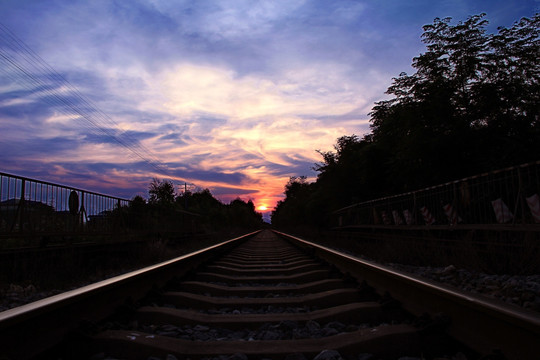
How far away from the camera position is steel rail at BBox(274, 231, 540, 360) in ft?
5.48

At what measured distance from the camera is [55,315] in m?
2.10

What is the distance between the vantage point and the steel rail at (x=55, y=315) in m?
1.79

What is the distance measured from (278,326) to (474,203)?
8.66m

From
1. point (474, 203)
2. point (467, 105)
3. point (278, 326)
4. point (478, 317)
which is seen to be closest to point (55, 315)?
point (278, 326)

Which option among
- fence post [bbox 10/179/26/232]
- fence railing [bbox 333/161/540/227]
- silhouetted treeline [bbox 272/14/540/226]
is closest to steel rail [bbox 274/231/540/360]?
fence railing [bbox 333/161/540/227]

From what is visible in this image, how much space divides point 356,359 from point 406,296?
40.3 inches

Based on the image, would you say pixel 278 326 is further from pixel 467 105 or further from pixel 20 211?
pixel 467 105

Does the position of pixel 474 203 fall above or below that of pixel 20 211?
below

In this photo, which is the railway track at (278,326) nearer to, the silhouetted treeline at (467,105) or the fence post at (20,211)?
the fence post at (20,211)

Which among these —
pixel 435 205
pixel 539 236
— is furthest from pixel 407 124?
pixel 539 236

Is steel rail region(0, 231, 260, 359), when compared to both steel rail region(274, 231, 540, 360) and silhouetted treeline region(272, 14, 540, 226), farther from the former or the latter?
silhouetted treeline region(272, 14, 540, 226)

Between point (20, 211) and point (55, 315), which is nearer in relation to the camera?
point (55, 315)

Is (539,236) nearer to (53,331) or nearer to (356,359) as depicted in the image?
(356,359)

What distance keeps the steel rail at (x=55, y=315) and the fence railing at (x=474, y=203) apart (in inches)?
251
